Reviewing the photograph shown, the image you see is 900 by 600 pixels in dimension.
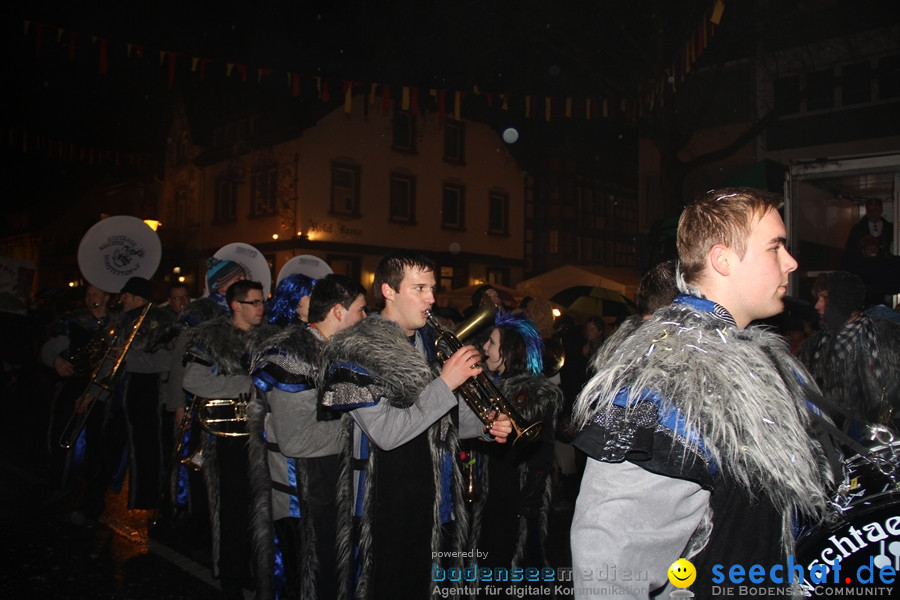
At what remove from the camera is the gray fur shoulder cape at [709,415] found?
1561 mm

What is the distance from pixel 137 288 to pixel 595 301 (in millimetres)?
10439

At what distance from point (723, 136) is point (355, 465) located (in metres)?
19.0

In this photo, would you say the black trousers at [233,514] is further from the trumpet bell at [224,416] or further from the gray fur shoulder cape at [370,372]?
the gray fur shoulder cape at [370,372]

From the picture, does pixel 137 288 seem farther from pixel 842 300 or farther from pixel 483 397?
pixel 842 300

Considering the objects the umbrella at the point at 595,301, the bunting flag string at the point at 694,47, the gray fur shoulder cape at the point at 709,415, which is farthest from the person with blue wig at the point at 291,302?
the umbrella at the point at 595,301

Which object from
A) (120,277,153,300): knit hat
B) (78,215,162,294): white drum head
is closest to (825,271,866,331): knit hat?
(120,277,153,300): knit hat

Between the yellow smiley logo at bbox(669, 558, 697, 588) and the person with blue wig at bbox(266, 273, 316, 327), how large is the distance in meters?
3.29

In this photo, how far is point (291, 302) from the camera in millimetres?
4441

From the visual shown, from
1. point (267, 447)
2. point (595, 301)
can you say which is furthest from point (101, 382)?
point (595, 301)

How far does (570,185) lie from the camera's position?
36.2 metres

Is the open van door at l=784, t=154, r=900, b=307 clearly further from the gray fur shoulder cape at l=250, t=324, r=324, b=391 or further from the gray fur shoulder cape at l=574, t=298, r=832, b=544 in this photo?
the gray fur shoulder cape at l=574, t=298, r=832, b=544

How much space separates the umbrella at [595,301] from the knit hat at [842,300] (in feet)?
27.3

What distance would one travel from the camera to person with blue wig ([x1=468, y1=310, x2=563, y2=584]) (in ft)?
13.6

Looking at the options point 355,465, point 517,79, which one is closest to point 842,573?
point 355,465
